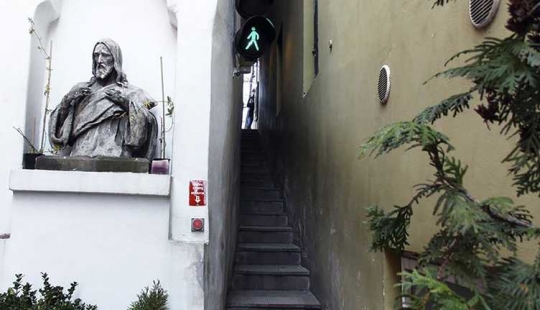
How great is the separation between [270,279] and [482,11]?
398 cm

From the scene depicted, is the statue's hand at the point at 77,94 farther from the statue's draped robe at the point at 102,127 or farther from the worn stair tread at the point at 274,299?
the worn stair tread at the point at 274,299

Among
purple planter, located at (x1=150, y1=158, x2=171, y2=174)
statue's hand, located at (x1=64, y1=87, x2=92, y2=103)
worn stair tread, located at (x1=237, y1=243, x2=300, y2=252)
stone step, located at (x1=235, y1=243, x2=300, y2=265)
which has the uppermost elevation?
statue's hand, located at (x1=64, y1=87, x2=92, y2=103)

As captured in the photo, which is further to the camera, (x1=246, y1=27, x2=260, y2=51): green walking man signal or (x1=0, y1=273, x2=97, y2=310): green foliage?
(x1=246, y1=27, x2=260, y2=51): green walking man signal

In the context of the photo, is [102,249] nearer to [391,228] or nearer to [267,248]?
[391,228]

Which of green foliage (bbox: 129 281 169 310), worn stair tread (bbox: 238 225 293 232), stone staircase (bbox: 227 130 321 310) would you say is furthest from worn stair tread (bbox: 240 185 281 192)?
green foliage (bbox: 129 281 169 310)

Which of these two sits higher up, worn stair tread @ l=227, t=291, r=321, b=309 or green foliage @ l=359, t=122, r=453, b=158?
green foliage @ l=359, t=122, r=453, b=158

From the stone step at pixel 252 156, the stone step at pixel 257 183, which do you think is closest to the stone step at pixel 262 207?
the stone step at pixel 257 183

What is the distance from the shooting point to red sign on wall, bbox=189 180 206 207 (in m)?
3.36

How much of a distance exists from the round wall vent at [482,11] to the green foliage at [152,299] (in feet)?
8.23

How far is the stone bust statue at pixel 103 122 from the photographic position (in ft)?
11.4

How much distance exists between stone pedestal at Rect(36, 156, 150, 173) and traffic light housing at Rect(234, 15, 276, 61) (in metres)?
1.49

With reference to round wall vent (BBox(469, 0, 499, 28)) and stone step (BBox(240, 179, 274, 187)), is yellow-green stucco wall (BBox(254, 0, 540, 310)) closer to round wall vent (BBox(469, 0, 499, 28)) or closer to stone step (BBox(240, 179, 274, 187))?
round wall vent (BBox(469, 0, 499, 28))

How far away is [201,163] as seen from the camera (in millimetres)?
3426

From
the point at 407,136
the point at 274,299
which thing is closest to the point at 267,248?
the point at 274,299
